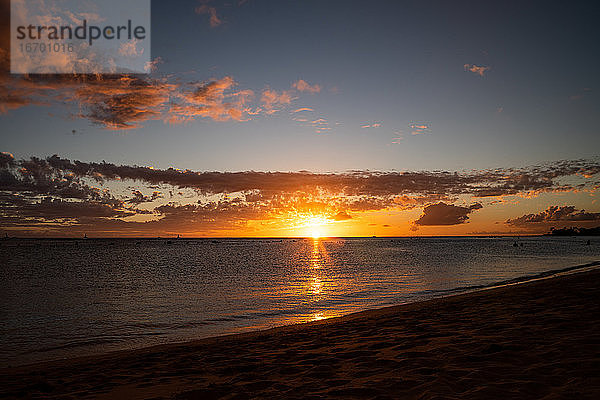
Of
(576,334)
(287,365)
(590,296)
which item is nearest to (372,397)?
(287,365)

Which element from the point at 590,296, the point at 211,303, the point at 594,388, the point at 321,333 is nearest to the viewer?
the point at 594,388

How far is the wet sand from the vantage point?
5727 mm

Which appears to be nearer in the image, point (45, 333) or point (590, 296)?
point (590, 296)

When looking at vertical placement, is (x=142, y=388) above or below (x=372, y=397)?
below

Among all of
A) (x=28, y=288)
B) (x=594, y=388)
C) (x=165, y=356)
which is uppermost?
(x=594, y=388)

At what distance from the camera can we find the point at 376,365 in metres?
7.21

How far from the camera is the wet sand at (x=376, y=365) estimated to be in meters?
5.73

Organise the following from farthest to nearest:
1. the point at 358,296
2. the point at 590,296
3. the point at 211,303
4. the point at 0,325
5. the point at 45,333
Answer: the point at 358,296 < the point at 211,303 < the point at 0,325 < the point at 45,333 < the point at 590,296

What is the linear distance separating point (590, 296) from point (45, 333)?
68.2ft

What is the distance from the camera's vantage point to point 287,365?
8070 millimetres

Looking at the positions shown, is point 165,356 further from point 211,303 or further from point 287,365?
point 211,303

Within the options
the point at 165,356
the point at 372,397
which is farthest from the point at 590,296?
the point at 165,356

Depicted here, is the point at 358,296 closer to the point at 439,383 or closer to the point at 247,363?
the point at 247,363

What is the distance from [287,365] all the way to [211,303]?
15.3 m
